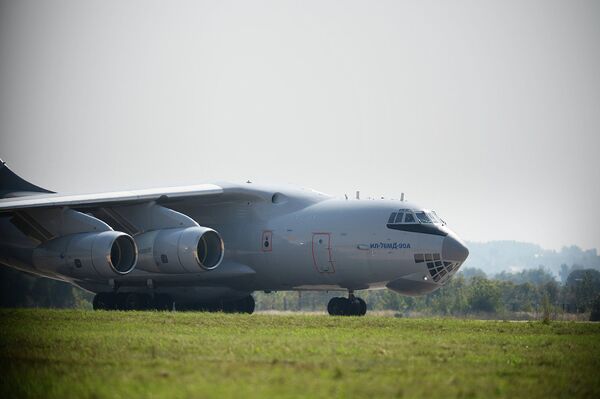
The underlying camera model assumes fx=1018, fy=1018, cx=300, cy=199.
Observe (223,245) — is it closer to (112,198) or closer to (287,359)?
(112,198)

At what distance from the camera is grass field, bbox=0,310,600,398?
10789 mm

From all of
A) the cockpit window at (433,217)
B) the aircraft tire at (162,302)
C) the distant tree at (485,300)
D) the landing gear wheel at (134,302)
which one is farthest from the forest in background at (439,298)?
the aircraft tire at (162,302)

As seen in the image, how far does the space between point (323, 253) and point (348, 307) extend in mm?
1644

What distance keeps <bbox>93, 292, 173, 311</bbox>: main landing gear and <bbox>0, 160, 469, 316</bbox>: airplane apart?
29 mm

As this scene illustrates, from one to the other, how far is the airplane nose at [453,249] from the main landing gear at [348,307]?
10.5ft

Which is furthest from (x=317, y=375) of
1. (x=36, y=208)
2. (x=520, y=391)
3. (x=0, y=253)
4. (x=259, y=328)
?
(x=0, y=253)

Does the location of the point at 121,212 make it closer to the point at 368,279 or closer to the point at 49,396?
the point at 368,279

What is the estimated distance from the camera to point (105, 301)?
2777cm

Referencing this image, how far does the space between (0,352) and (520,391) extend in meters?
7.16

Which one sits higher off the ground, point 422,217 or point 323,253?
point 422,217

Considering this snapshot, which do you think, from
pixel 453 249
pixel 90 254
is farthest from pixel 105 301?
pixel 453 249

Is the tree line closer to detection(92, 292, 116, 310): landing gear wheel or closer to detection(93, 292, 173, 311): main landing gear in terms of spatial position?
detection(93, 292, 173, 311): main landing gear

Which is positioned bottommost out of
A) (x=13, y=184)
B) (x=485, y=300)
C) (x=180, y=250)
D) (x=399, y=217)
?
(x=485, y=300)

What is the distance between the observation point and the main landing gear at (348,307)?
26.6 metres
